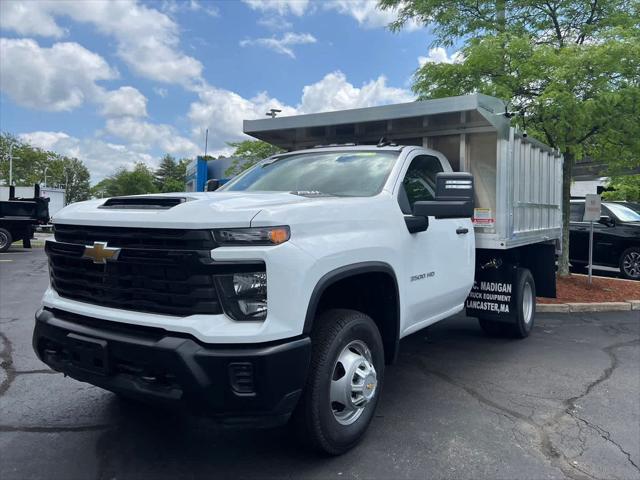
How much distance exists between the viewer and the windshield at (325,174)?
408 centimetres

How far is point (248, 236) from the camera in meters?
2.69

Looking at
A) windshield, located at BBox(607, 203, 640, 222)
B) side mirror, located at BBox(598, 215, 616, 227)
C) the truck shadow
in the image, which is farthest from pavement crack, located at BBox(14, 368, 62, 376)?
windshield, located at BBox(607, 203, 640, 222)

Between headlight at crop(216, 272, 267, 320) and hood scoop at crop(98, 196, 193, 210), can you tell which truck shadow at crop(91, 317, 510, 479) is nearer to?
headlight at crop(216, 272, 267, 320)

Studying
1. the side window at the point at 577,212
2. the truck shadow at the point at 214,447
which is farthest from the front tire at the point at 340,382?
the side window at the point at 577,212

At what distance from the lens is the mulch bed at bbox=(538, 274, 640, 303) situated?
29.3ft

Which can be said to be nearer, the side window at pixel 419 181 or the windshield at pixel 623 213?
the side window at pixel 419 181

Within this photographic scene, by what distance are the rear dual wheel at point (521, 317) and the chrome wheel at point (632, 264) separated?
6143 mm

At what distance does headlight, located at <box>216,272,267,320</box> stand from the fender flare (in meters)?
0.28

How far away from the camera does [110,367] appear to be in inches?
111

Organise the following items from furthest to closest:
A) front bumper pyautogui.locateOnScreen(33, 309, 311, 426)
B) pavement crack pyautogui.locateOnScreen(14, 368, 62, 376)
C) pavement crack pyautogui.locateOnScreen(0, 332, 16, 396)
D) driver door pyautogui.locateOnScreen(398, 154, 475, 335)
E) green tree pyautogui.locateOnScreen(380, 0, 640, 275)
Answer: green tree pyautogui.locateOnScreen(380, 0, 640, 275) < pavement crack pyautogui.locateOnScreen(14, 368, 62, 376) < pavement crack pyautogui.locateOnScreen(0, 332, 16, 396) < driver door pyautogui.locateOnScreen(398, 154, 475, 335) < front bumper pyautogui.locateOnScreen(33, 309, 311, 426)

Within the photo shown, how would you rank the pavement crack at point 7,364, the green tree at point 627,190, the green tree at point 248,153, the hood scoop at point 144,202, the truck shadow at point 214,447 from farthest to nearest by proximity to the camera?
the green tree at point 627,190
the green tree at point 248,153
the pavement crack at point 7,364
the truck shadow at point 214,447
the hood scoop at point 144,202

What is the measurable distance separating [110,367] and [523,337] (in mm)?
5128

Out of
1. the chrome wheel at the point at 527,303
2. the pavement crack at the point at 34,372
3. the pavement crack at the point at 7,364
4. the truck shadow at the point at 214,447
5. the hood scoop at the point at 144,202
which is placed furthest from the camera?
the chrome wheel at the point at 527,303

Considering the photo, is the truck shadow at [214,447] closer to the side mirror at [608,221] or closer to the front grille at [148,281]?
the front grille at [148,281]
